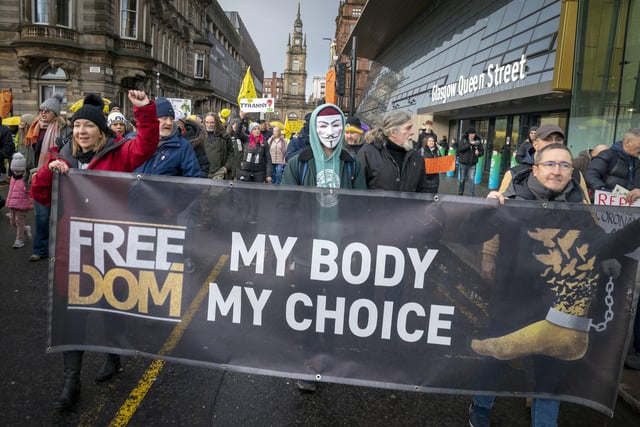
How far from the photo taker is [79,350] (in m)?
Result: 3.19

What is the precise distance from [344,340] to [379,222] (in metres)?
0.72

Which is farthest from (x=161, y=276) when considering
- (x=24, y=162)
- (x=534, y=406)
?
(x=24, y=162)

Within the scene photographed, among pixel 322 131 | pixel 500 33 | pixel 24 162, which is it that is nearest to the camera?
pixel 322 131

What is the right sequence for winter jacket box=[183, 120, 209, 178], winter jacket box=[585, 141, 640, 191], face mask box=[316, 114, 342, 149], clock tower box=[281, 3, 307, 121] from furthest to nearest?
clock tower box=[281, 3, 307, 121]
winter jacket box=[183, 120, 209, 178]
winter jacket box=[585, 141, 640, 191]
face mask box=[316, 114, 342, 149]

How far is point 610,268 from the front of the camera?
8.87 feet

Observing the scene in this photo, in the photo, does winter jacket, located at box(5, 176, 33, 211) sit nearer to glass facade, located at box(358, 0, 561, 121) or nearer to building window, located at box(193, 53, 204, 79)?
glass facade, located at box(358, 0, 561, 121)

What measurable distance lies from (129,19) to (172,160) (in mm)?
31137

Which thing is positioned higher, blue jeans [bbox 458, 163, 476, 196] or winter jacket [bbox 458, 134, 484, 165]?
winter jacket [bbox 458, 134, 484, 165]

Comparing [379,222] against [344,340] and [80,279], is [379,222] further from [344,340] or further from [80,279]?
[80,279]

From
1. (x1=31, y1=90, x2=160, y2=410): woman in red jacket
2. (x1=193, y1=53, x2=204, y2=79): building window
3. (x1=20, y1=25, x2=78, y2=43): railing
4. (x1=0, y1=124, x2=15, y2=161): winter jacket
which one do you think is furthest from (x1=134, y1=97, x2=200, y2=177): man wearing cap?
(x1=193, y1=53, x2=204, y2=79): building window

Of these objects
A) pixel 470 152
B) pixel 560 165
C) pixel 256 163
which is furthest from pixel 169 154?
pixel 470 152

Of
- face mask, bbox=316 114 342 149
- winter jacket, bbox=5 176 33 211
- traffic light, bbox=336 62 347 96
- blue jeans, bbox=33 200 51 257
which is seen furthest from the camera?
traffic light, bbox=336 62 347 96

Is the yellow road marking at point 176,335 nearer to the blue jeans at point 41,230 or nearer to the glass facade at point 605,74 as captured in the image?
the blue jeans at point 41,230

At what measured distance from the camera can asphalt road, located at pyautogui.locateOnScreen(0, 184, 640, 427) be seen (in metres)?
3.14
